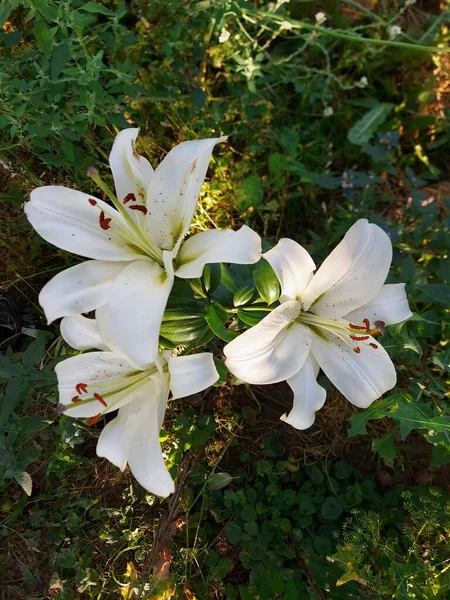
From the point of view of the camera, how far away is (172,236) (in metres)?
0.95

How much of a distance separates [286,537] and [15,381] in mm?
988

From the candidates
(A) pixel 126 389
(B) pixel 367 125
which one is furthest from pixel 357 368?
(B) pixel 367 125

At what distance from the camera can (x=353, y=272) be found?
3.17 ft

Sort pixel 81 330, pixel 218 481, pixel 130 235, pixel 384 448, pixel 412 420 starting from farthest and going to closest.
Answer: pixel 218 481 < pixel 384 448 < pixel 412 420 < pixel 81 330 < pixel 130 235

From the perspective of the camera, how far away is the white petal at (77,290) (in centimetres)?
89

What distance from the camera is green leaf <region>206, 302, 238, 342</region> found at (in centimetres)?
102

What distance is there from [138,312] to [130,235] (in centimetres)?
17

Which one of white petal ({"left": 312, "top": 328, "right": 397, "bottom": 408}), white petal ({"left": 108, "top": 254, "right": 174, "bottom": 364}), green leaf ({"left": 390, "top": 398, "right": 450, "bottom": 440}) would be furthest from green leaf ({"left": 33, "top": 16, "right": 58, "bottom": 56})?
green leaf ({"left": 390, "top": 398, "right": 450, "bottom": 440})

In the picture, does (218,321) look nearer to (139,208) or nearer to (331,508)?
(139,208)

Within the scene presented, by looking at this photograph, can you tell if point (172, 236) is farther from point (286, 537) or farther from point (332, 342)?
point (286, 537)

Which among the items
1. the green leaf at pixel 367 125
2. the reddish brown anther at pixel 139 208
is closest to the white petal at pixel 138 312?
the reddish brown anther at pixel 139 208

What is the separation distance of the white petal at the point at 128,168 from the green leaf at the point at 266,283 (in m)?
0.25

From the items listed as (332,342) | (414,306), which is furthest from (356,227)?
(414,306)

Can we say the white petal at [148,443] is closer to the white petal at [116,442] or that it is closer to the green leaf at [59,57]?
the white petal at [116,442]
